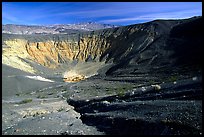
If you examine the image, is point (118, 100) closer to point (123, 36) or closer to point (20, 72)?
point (20, 72)

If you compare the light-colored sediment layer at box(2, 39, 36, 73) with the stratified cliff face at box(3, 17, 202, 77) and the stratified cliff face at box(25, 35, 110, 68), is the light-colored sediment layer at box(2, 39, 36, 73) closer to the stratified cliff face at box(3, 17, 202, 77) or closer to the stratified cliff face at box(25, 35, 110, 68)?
the stratified cliff face at box(3, 17, 202, 77)

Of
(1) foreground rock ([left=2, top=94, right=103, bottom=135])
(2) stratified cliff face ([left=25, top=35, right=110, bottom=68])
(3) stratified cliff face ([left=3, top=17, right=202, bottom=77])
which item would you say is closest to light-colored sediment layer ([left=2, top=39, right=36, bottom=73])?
(3) stratified cliff face ([left=3, top=17, right=202, bottom=77])

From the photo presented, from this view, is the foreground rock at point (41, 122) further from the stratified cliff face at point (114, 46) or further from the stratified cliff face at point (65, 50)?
the stratified cliff face at point (65, 50)

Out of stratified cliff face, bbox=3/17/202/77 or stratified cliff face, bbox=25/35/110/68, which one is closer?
stratified cliff face, bbox=3/17/202/77

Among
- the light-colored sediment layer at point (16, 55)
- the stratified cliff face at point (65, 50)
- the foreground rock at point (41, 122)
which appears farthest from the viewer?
the stratified cliff face at point (65, 50)

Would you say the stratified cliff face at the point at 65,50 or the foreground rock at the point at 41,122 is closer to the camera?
the foreground rock at the point at 41,122

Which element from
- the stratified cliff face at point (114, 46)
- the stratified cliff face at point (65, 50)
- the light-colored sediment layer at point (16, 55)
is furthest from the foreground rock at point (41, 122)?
the stratified cliff face at point (65, 50)

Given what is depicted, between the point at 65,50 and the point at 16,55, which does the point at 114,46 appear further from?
the point at 16,55

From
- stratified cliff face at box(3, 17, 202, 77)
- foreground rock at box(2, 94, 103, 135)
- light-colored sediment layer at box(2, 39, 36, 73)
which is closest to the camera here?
foreground rock at box(2, 94, 103, 135)

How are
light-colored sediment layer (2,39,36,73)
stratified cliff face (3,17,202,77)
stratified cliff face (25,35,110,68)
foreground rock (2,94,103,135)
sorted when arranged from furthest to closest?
stratified cliff face (25,35,110,68)
light-colored sediment layer (2,39,36,73)
stratified cliff face (3,17,202,77)
foreground rock (2,94,103,135)

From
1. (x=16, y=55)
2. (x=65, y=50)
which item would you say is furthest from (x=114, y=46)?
(x=16, y=55)
